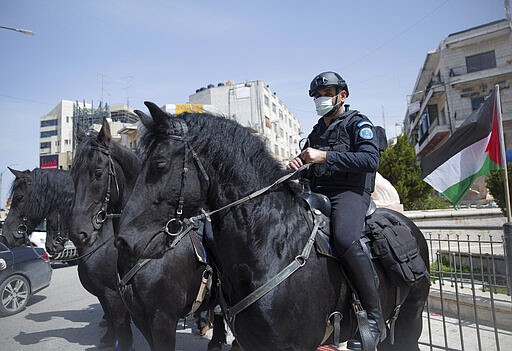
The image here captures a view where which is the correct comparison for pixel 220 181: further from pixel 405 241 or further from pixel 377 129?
pixel 405 241

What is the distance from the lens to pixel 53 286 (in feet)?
32.8

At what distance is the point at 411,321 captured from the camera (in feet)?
11.0

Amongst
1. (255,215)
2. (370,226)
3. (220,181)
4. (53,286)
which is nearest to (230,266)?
(255,215)

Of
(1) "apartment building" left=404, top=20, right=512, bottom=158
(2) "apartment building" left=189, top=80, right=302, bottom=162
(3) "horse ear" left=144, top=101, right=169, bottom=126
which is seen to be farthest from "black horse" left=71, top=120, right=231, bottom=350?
(2) "apartment building" left=189, top=80, right=302, bottom=162

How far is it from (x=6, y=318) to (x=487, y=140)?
32.2ft

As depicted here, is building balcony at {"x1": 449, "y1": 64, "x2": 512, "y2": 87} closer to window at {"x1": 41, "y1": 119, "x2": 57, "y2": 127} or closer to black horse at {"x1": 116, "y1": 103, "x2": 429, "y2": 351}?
black horse at {"x1": 116, "y1": 103, "x2": 429, "y2": 351}

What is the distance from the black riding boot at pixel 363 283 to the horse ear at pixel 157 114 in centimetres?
152

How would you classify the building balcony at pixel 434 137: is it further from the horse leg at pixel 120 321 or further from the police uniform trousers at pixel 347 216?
the horse leg at pixel 120 321

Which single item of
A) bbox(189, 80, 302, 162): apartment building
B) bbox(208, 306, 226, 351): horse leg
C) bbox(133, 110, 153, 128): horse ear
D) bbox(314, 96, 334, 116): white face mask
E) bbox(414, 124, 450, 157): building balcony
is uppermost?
bbox(189, 80, 302, 162): apartment building

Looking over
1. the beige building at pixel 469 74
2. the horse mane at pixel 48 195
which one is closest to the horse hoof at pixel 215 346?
the horse mane at pixel 48 195

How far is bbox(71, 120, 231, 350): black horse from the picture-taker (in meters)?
3.27

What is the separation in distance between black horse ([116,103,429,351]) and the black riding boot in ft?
0.40

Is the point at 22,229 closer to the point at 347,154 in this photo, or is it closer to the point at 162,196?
the point at 162,196

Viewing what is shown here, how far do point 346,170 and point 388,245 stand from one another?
813 millimetres
